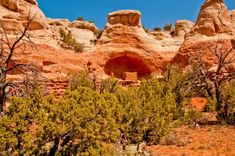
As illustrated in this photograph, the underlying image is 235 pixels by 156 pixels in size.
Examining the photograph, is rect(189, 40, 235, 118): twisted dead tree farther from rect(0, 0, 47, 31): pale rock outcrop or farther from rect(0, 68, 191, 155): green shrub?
rect(0, 0, 47, 31): pale rock outcrop

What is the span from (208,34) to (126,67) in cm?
852

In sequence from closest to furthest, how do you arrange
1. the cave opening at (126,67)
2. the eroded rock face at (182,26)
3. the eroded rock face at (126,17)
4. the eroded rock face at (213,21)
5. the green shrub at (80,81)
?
the green shrub at (80,81), the eroded rock face at (213,21), the cave opening at (126,67), the eroded rock face at (126,17), the eroded rock face at (182,26)

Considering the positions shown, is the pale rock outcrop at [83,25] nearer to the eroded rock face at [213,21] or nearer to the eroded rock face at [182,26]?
the eroded rock face at [182,26]

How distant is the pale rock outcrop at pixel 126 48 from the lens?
34500 mm

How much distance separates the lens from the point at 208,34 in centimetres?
3328

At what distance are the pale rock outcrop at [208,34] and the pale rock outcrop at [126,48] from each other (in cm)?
217

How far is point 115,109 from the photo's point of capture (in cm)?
1105

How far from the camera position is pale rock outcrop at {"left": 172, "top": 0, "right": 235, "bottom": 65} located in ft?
105

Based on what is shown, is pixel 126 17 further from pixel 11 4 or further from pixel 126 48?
pixel 11 4

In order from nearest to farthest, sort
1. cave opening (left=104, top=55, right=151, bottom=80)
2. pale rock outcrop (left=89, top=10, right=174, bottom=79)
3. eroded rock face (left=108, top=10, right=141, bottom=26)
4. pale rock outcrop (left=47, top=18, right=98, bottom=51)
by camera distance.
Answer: pale rock outcrop (left=89, top=10, right=174, bottom=79), cave opening (left=104, top=55, right=151, bottom=80), eroded rock face (left=108, top=10, right=141, bottom=26), pale rock outcrop (left=47, top=18, right=98, bottom=51)

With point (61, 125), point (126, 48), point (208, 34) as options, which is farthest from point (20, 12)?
point (61, 125)

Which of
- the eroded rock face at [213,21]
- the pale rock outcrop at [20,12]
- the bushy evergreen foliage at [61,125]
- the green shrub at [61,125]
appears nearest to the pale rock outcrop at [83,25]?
the pale rock outcrop at [20,12]

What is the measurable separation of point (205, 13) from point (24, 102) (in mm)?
27659

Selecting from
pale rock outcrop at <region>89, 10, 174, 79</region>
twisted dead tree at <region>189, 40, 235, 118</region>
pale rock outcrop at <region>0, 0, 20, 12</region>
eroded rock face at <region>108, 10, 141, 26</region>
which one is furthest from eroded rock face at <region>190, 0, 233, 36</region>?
pale rock outcrop at <region>0, 0, 20, 12</region>
